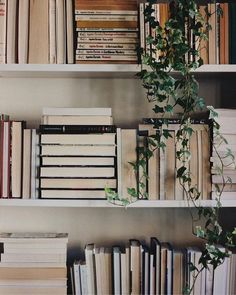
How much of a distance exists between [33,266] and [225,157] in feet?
2.49

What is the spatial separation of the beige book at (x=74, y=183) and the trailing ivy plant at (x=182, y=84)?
110 millimetres

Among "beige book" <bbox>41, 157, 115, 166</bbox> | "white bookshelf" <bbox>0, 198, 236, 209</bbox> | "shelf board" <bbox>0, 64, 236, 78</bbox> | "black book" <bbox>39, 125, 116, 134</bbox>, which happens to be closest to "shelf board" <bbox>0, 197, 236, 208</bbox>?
"white bookshelf" <bbox>0, 198, 236, 209</bbox>

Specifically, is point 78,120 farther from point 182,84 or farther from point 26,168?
point 182,84

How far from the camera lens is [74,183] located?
4.90ft

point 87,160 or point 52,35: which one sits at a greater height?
point 52,35

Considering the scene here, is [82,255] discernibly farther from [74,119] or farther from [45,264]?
[74,119]

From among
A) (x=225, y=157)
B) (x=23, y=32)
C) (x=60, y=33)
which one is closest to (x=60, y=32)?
(x=60, y=33)

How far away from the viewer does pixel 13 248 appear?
1533 millimetres

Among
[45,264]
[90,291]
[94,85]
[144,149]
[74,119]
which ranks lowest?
[90,291]

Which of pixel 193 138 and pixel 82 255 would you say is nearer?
pixel 193 138

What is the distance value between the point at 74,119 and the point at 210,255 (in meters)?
0.64

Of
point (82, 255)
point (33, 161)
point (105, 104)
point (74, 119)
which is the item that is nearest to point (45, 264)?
point (82, 255)

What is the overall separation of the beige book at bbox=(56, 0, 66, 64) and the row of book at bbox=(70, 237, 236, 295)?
0.69m

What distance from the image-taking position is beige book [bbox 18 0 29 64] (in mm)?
1497
